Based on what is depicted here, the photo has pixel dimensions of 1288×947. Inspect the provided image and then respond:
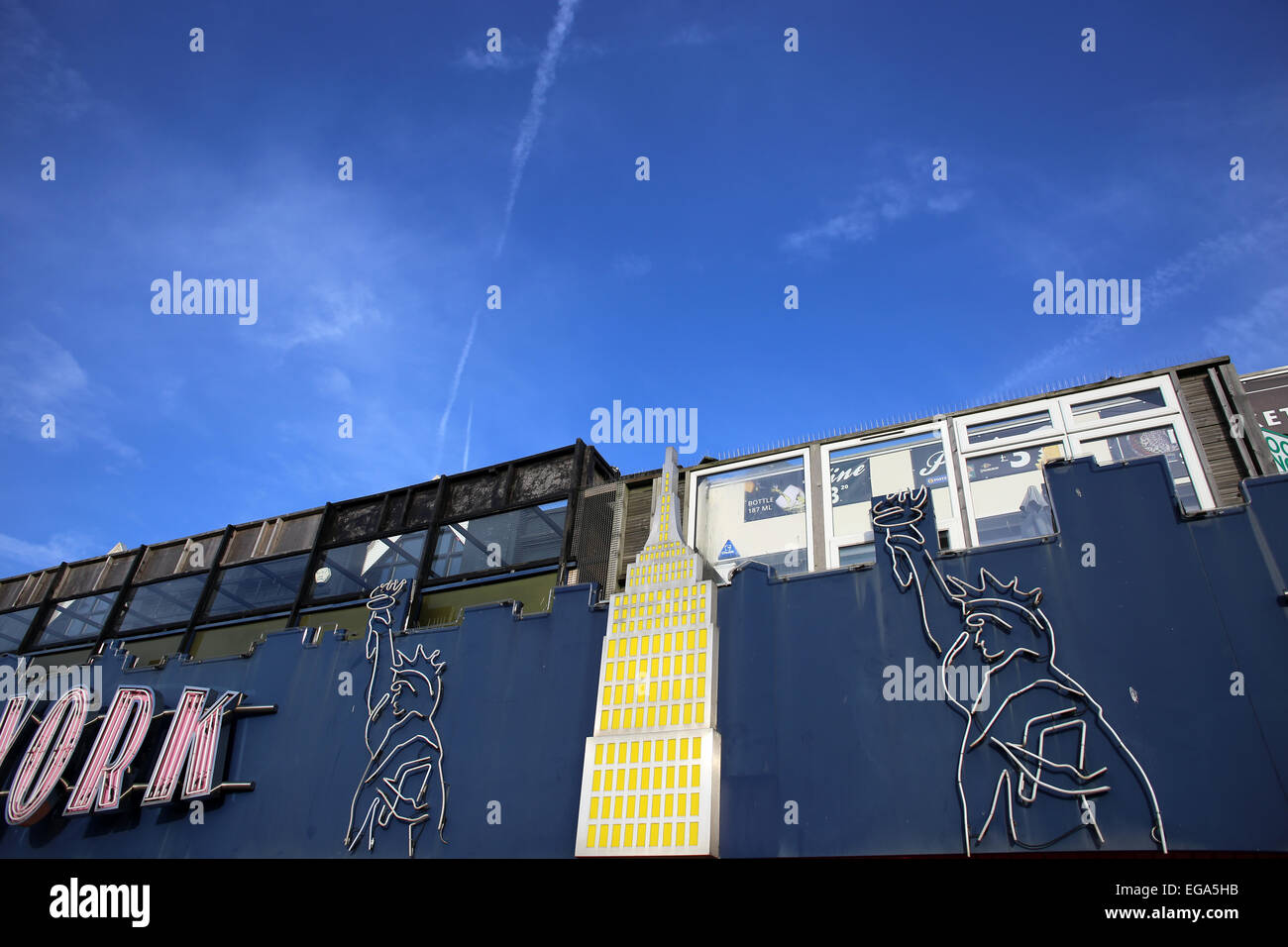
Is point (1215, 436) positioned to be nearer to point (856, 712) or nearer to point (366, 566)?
point (856, 712)

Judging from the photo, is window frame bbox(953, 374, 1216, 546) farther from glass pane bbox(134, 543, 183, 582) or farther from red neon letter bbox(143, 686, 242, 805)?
glass pane bbox(134, 543, 183, 582)

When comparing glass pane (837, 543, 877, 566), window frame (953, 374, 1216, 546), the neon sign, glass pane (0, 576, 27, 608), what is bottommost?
the neon sign

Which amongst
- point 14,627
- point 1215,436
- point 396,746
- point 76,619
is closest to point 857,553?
point 1215,436

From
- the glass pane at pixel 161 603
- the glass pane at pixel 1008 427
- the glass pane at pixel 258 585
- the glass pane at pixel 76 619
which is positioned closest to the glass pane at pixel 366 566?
the glass pane at pixel 258 585

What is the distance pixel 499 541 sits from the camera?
1975 centimetres

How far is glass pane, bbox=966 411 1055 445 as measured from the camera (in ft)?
52.0

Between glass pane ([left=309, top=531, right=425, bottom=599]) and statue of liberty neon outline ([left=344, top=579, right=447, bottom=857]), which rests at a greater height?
glass pane ([left=309, top=531, right=425, bottom=599])

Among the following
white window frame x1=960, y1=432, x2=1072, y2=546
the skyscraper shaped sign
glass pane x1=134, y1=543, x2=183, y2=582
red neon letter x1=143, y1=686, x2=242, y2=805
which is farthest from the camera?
glass pane x1=134, y1=543, x2=183, y2=582

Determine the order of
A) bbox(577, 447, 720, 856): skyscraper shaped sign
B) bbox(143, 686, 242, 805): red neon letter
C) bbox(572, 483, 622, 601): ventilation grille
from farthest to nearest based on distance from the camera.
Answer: bbox(572, 483, 622, 601): ventilation grille
bbox(143, 686, 242, 805): red neon letter
bbox(577, 447, 720, 856): skyscraper shaped sign

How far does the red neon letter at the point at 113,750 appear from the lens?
57.0ft

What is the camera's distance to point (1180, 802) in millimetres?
10531

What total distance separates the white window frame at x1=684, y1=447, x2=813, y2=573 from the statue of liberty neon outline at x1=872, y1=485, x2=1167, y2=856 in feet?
9.43

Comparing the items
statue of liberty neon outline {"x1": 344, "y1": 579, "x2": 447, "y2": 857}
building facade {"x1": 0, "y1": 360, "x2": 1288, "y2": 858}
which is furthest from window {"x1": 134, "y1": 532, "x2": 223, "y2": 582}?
statue of liberty neon outline {"x1": 344, "y1": 579, "x2": 447, "y2": 857}
